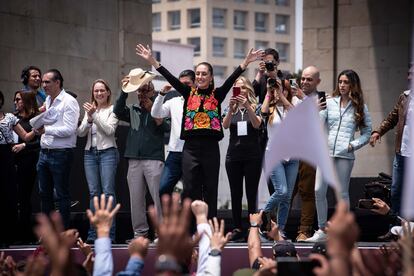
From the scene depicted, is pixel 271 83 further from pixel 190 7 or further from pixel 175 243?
pixel 190 7

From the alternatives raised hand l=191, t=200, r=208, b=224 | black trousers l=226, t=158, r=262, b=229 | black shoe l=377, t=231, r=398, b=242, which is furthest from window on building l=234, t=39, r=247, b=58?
raised hand l=191, t=200, r=208, b=224

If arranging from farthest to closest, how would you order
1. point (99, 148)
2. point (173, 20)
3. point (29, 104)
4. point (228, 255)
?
point (173, 20), point (29, 104), point (99, 148), point (228, 255)

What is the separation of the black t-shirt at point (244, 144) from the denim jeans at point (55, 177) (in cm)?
180

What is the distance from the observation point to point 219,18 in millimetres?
133625

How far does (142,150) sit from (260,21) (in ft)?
415

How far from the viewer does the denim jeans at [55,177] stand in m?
12.9

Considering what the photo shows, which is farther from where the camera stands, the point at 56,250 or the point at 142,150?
the point at 142,150

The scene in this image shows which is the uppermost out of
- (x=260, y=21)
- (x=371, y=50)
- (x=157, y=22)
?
(x=260, y=21)

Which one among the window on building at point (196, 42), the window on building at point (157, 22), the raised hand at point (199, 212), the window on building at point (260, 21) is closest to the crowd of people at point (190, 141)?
the raised hand at point (199, 212)

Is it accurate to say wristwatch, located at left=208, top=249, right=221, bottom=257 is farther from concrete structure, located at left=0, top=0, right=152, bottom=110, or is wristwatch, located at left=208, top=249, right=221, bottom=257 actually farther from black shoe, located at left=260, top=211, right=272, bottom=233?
concrete structure, located at left=0, top=0, right=152, bottom=110

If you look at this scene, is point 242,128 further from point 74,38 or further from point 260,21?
point 260,21

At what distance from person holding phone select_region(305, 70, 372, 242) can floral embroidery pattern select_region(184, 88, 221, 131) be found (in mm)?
1175

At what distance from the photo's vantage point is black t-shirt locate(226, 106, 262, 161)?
42.1ft

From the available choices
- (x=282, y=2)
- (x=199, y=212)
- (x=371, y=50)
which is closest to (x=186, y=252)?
(x=199, y=212)
